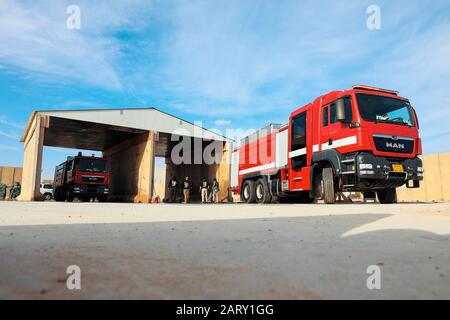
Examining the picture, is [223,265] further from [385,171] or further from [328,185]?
[328,185]

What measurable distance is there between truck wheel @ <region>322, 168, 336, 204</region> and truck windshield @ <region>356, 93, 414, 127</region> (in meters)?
1.74

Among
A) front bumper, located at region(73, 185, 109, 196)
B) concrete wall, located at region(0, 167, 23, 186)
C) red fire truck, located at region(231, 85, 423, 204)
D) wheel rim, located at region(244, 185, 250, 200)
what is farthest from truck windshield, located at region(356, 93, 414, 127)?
concrete wall, located at region(0, 167, 23, 186)

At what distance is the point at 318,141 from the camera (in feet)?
30.1

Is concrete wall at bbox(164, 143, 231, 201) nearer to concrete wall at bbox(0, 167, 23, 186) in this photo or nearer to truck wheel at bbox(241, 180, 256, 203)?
truck wheel at bbox(241, 180, 256, 203)

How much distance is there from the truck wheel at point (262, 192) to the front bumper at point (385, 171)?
4247 millimetres

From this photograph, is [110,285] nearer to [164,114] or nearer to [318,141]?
[318,141]

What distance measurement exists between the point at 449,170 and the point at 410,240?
16.6 m

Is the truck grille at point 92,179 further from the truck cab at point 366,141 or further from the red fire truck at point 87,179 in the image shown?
the truck cab at point 366,141

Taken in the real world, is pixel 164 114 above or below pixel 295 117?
above

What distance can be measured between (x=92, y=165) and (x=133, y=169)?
253cm

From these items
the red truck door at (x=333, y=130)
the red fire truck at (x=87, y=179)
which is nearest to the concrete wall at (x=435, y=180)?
the red truck door at (x=333, y=130)

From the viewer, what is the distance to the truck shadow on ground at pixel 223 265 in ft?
4.94
